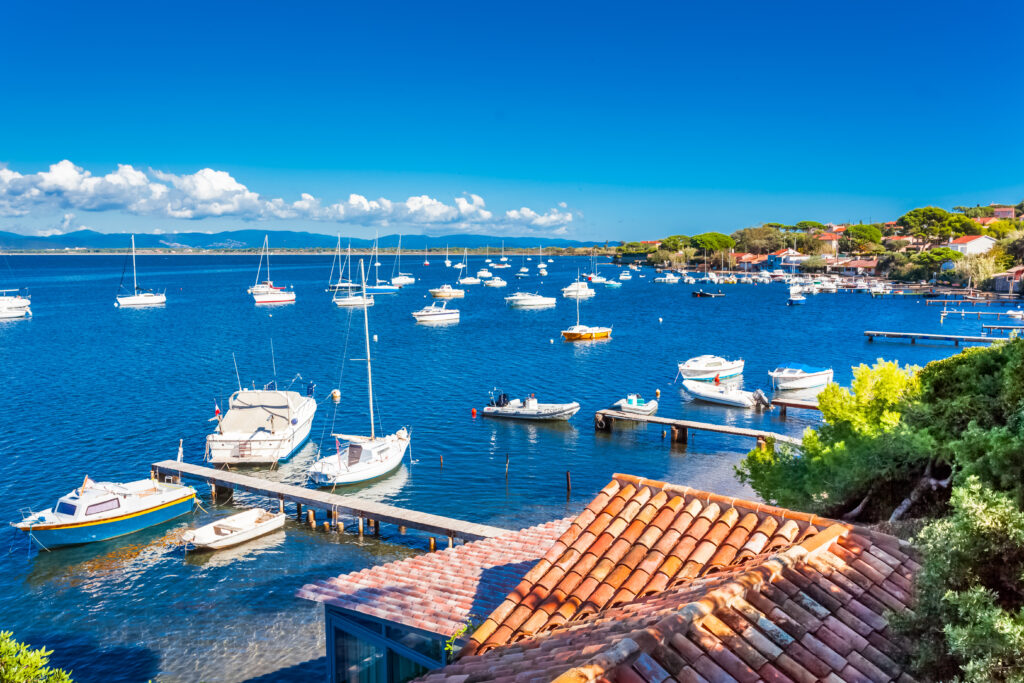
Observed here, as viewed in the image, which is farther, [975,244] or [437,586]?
[975,244]

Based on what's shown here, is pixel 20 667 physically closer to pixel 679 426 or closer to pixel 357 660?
pixel 357 660

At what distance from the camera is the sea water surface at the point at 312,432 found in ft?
60.6

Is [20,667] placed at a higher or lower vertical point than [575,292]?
higher

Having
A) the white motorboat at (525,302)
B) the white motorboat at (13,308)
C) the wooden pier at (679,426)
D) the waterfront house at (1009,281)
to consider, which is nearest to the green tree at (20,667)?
the wooden pier at (679,426)

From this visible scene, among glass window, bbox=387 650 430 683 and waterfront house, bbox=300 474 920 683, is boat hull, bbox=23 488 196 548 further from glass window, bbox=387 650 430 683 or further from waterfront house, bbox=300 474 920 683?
glass window, bbox=387 650 430 683

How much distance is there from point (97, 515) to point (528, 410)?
21051 mm

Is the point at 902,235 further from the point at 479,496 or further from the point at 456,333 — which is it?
the point at 479,496

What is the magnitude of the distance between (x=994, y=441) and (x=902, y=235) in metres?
195

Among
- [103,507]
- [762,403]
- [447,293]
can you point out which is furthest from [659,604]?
[447,293]

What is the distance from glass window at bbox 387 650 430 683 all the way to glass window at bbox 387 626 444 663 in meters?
0.25

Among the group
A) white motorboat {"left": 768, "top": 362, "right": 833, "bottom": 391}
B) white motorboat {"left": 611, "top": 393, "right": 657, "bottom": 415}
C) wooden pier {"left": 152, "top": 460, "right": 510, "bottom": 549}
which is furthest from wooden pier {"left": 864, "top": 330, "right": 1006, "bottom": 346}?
wooden pier {"left": 152, "top": 460, "right": 510, "bottom": 549}

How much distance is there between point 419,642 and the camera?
30.1 ft

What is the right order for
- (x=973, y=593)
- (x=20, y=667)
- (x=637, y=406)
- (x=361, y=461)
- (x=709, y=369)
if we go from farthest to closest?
(x=709, y=369)
(x=637, y=406)
(x=361, y=461)
(x=20, y=667)
(x=973, y=593)

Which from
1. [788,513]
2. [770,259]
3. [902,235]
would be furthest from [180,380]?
[902,235]
